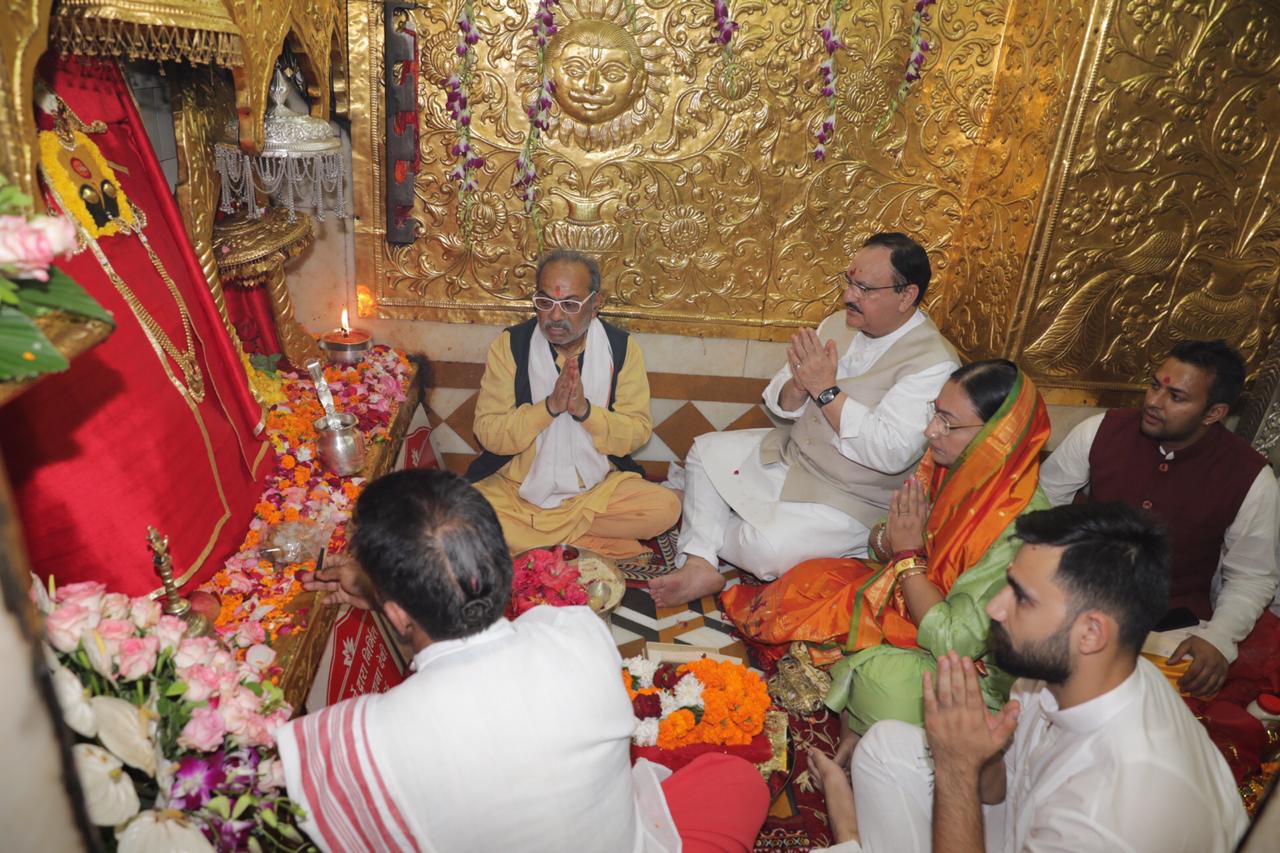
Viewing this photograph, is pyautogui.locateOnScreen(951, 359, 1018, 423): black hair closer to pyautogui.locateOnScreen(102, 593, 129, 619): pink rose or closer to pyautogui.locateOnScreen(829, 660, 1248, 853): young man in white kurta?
pyautogui.locateOnScreen(829, 660, 1248, 853): young man in white kurta

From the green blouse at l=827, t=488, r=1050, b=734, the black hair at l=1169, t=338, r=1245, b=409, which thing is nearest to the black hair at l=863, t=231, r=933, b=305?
the black hair at l=1169, t=338, r=1245, b=409

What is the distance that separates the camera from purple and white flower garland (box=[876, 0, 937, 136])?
4188 millimetres

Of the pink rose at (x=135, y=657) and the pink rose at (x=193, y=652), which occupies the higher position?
the pink rose at (x=135, y=657)

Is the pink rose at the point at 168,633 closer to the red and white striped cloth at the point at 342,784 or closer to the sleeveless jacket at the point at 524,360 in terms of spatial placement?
Result: the red and white striped cloth at the point at 342,784

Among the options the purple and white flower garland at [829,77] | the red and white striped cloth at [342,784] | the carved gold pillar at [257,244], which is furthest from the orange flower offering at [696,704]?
the purple and white flower garland at [829,77]

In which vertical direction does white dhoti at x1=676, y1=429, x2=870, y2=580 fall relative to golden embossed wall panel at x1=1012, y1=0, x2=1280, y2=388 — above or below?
below

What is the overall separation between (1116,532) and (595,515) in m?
2.46

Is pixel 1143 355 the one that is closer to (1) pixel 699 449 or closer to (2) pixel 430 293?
(1) pixel 699 449

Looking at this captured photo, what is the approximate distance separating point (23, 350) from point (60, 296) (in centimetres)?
16

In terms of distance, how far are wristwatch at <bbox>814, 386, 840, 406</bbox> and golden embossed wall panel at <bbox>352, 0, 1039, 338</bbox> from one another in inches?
46.9

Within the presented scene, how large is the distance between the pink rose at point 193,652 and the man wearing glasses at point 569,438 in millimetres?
2071

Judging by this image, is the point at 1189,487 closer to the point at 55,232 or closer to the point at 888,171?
the point at 888,171

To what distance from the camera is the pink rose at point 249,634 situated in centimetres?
217

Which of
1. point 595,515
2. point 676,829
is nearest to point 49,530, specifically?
point 676,829
